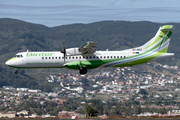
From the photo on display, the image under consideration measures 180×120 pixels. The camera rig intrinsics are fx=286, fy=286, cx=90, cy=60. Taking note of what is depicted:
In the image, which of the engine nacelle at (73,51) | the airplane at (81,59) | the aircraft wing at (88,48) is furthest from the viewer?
the airplane at (81,59)

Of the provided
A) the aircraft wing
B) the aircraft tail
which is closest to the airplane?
the aircraft wing

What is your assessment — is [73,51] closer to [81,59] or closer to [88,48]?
[81,59]

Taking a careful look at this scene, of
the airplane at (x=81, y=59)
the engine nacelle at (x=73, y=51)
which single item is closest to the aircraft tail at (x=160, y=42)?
the airplane at (x=81, y=59)

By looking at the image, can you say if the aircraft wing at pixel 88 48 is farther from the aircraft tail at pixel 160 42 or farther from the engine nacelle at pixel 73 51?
the aircraft tail at pixel 160 42

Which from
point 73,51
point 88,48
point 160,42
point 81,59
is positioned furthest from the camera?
point 160,42

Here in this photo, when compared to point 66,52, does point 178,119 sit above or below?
below

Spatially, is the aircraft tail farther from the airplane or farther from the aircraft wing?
the aircraft wing

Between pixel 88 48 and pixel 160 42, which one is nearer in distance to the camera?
pixel 88 48

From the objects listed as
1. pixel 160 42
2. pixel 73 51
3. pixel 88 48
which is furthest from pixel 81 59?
pixel 160 42

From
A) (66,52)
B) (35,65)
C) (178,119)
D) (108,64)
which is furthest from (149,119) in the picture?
(35,65)

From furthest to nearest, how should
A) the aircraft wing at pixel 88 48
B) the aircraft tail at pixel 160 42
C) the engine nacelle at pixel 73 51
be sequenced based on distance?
1. the aircraft tail at pixel 160 42
2. the engine nacelle at pixel 73 51
3. the aircraft wing at pixel 88 48

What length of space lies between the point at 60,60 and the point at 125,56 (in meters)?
13.9

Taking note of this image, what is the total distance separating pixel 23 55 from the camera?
61250 millimetres

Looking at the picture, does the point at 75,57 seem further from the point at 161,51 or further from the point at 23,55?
the point at 161,51
